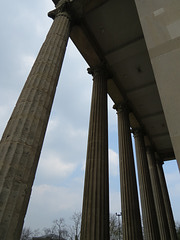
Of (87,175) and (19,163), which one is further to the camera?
(87,175)

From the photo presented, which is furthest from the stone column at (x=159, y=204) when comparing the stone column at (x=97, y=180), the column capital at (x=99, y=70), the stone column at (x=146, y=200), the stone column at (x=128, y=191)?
the column capital at (x=99, y=70)

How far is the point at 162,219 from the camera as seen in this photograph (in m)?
24.2

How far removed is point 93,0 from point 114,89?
9562 mm

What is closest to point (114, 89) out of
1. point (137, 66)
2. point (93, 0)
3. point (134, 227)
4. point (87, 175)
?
point (137, 66)

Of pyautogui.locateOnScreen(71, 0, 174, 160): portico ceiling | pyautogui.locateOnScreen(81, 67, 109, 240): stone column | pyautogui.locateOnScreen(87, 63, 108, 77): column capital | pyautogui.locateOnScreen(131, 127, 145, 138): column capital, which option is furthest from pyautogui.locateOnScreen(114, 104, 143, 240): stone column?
pyautogui.locateOnScreen(131, 127, 145, 138): column capital

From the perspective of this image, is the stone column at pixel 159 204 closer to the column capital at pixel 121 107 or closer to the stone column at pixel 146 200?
the stone column at pixel 146 200

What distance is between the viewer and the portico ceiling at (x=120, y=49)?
611 inches

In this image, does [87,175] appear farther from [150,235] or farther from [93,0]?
[93,0]

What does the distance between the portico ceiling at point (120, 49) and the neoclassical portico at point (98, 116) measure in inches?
3.0

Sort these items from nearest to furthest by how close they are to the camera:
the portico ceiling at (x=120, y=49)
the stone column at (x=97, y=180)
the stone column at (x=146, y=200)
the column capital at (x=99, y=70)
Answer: the stone column at (x=97, y=180) → the portico ceiling at (x=120, y=49) → the column capital at (x=99, y=70) → the stone column at (x=146, y=200)

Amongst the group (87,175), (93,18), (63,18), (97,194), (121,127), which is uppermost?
(93,18)

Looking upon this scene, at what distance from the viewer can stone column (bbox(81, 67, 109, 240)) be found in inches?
362

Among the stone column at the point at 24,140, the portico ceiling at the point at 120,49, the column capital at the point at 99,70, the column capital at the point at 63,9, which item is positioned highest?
the portico ceiling at the point at 120,49

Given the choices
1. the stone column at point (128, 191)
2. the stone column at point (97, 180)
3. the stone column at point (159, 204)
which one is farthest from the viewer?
the stone column at point (159, 204)
